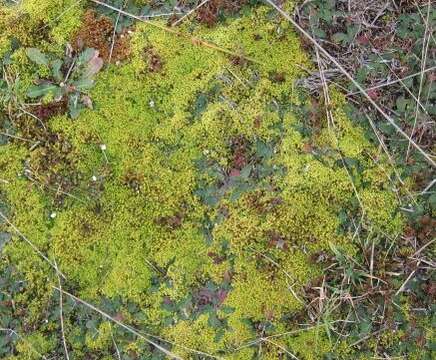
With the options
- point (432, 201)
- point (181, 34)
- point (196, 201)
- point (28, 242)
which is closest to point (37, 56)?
point (181, 34)

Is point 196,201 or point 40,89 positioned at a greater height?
point 40,89

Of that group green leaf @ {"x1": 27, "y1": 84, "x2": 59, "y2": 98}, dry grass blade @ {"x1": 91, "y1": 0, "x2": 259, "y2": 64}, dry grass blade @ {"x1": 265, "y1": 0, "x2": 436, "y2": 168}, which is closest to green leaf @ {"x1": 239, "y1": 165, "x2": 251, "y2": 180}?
dry grass blade @ {"x1": 91, "y1": 0, "x2": 259, "y2": 64}

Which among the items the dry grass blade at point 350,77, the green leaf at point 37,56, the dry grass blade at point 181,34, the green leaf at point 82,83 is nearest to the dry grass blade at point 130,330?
the green leaf at point 82,83

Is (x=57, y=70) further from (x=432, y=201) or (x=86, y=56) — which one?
(x=432, y=201)

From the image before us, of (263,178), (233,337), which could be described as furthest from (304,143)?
(233,337)

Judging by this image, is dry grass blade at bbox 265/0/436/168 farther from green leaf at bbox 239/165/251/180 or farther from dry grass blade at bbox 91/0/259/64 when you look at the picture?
green leaf at bbox 239/165/251/180
